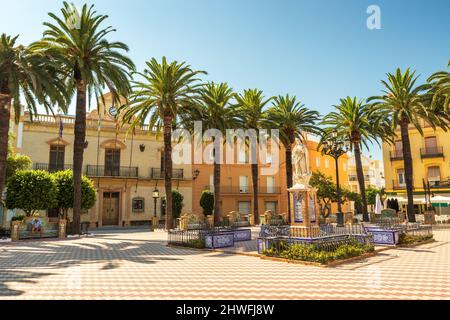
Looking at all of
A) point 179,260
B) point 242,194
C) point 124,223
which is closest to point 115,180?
point 124,223

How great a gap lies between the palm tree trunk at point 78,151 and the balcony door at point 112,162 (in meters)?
13.5

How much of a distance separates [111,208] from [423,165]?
3635cm

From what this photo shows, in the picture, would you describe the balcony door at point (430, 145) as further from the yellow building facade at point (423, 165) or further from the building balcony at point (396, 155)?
the building balcony at point (396, 155)

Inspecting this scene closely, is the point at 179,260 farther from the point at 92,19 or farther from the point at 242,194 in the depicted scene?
the point at 242,194

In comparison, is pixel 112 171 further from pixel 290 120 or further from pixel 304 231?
pixel 304 231

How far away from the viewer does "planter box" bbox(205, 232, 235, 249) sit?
602 inches

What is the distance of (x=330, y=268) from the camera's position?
10289 millimetres

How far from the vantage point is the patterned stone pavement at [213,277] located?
721cm

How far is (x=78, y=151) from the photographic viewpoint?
874 inches

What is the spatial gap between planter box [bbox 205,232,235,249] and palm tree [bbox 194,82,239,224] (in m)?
10.7

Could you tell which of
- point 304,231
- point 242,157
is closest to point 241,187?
point 242,157

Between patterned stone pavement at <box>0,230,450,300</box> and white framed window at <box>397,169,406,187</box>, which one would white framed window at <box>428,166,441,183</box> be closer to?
white framed window at <box>397,169,406,187</box>
